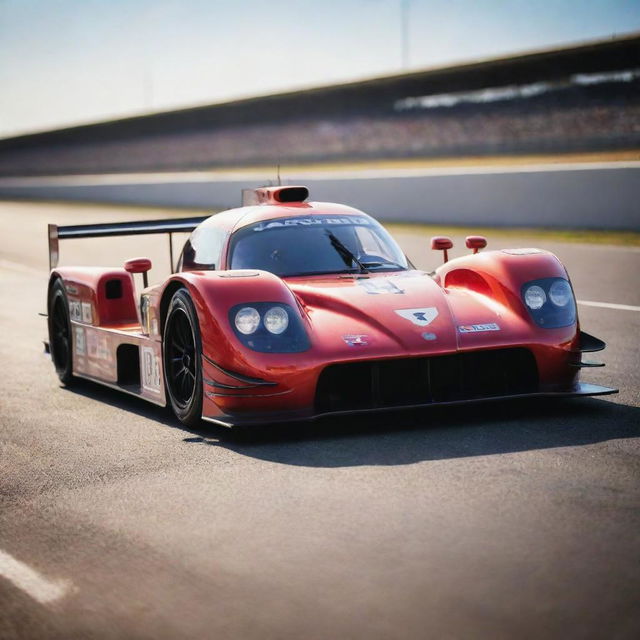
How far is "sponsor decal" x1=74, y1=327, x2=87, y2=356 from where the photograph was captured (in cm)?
804

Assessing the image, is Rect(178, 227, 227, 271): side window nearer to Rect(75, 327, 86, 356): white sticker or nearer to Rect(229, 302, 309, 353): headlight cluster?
Rect(75, 327, 86, 356): white sticker

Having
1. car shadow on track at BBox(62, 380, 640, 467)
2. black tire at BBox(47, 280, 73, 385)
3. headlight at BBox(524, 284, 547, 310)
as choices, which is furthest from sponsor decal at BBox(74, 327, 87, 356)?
headlight at BBox(524, 284, 547, 310)

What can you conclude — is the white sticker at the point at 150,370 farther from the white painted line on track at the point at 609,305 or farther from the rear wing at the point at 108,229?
the white painted line on track at the point at 609,305

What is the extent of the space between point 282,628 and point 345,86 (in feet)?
125

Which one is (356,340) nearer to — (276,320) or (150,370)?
(276,320)

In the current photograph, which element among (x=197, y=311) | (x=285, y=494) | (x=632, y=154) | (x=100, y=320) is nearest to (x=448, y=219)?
(x=632, y=154)

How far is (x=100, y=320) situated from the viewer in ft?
25.8

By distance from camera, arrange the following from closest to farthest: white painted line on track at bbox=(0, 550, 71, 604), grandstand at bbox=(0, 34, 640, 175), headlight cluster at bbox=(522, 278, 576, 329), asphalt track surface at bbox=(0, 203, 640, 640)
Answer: asphalt track surface at bbox=(0, 203, 640, 640), white painted line on track at bbox=(0, 550, 71, 604), headlight cluster at bbox=(522, 278, 576, 329), grandstand at bbox=(0, 34, 640, 175)

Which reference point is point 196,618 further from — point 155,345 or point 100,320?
point 100,320

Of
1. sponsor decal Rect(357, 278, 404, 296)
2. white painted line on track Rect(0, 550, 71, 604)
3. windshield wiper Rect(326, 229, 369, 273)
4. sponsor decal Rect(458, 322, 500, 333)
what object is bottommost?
white painted line on track Rect(0, 550, 71, 604)

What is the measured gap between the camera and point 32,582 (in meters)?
3.94

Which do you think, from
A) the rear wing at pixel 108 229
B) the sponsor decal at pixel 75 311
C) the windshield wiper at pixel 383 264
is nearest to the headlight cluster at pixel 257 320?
the windshield wiper at pixel 383 264

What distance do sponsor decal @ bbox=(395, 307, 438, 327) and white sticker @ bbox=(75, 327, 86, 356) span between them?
104 inches

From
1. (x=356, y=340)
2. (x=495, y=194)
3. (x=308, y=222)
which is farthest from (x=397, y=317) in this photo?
(x=495, y=194)
